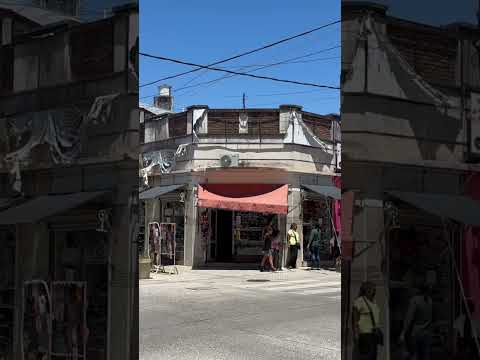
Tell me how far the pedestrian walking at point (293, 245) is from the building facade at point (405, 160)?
36.1 ft

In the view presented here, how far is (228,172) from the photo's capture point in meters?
15.5

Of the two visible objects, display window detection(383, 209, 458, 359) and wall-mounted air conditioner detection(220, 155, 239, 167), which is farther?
wall-mounted air conditioner detection(220, 155, 239, 167)

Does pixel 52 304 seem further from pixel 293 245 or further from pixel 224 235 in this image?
pixel 224 235

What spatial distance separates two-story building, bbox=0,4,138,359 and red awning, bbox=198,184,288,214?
11.0 metres

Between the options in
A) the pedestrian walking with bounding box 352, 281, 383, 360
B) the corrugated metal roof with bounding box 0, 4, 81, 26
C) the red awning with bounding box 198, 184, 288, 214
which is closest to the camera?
the pedestrian walking with bounding box 352, 281, 383, 360

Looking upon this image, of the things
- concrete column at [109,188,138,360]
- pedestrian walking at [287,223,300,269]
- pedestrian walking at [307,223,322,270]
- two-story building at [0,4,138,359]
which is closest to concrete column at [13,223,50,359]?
two-story building at [0,4,138,359]

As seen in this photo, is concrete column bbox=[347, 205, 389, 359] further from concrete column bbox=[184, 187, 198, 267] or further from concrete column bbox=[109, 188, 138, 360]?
concrete column bbox=[184, 187, 198, 267]

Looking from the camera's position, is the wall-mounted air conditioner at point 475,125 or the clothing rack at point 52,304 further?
the clothing rack at point 52,304

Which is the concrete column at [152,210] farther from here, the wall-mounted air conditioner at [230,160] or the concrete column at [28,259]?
the concrete column at [28,259]

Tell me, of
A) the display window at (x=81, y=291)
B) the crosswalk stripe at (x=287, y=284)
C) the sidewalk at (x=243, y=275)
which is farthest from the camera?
the sidewalk at (x=243, y=275)

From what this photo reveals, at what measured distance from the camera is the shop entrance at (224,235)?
14.6 meters

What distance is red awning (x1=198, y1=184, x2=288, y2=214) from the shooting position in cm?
1399

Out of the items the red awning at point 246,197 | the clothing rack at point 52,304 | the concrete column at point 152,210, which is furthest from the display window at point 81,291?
the concrete column at point 152,210

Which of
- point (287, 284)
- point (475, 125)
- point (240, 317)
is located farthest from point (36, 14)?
point (287, 284)
